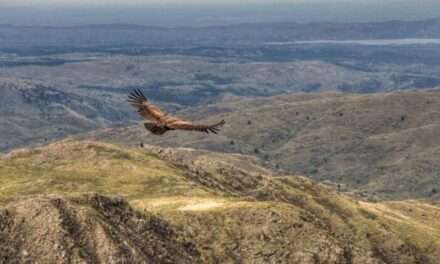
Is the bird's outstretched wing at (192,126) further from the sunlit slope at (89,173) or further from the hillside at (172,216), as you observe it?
the sunlit slope at (89,173)

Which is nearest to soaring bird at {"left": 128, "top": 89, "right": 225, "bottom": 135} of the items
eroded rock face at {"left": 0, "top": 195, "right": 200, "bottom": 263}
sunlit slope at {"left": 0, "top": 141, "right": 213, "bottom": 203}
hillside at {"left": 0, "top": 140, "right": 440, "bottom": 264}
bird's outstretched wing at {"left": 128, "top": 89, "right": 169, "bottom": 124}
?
bird's outstretched wing at {"left": 128, "top": 89, "right": 169, "bottom": 124}

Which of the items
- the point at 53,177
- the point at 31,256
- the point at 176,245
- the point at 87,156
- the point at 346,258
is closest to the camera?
the point at 31,256

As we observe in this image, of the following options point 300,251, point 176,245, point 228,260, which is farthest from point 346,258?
point 176,245

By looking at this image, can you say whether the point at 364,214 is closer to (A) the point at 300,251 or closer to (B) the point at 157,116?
(A) the point at 300,251

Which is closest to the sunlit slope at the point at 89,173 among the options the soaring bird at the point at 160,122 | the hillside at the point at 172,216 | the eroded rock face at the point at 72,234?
the hillside at the point at 172,216

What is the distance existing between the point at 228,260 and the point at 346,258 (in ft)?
58.7

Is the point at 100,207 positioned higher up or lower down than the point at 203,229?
higher up

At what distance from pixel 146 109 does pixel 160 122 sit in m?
1.97

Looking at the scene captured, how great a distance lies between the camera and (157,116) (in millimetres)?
Result: 42094

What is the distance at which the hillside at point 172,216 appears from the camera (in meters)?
78.4

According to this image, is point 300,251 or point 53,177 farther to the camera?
point 53,177

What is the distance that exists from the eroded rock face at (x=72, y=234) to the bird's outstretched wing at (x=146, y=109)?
3401cm

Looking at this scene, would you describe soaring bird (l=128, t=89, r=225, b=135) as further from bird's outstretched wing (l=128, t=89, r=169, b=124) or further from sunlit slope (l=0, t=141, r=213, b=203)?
sunlit slope (l=0, t=141, r=213, b=203)

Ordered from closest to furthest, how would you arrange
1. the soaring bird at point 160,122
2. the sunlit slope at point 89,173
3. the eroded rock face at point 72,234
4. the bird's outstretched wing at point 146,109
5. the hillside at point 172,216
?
the soaring bird at point 160,122 < the bird's outstretched wing at point 146,109 < the eroded rock face at point 72,234 < the hillside at point 172,216 < the sunlit slope at point 89,173
